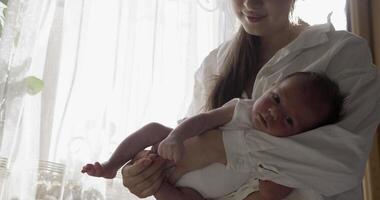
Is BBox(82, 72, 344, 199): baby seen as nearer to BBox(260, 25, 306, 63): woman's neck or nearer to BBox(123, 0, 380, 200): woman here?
BBox(123, 0, 380, 200): woman

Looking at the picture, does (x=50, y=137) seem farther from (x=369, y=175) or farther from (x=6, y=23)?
(x=369, y=175)

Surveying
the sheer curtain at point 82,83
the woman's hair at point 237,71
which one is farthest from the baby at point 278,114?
the sheer curtain at point 82,83

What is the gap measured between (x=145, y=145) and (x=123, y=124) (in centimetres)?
49

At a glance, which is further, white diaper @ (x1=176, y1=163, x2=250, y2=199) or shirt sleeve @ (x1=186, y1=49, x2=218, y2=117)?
shirt sleeve @ (x1=186, y1=49, x2=218, y2=117)

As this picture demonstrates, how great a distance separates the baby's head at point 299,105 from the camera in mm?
861

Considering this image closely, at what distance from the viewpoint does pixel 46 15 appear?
1.31 m

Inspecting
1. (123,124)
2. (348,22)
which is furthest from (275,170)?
(348,22)

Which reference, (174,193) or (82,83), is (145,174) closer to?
(174,193)

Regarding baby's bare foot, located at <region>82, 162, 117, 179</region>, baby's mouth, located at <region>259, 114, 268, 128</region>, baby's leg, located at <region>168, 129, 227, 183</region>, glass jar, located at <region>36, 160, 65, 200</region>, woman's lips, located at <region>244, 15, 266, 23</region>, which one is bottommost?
glass jar, located at <region>36, 160, 65, 200</region>

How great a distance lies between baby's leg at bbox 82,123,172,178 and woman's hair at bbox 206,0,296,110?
194 mm

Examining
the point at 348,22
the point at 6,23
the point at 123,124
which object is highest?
the point at 348,22

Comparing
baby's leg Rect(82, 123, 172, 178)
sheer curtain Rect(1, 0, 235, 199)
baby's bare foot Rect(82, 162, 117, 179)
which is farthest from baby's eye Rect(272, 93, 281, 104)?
sheer curtain Rect(1, 0, 235, 199)

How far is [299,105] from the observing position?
872 millimetres

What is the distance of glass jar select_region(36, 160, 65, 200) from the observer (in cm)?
122
